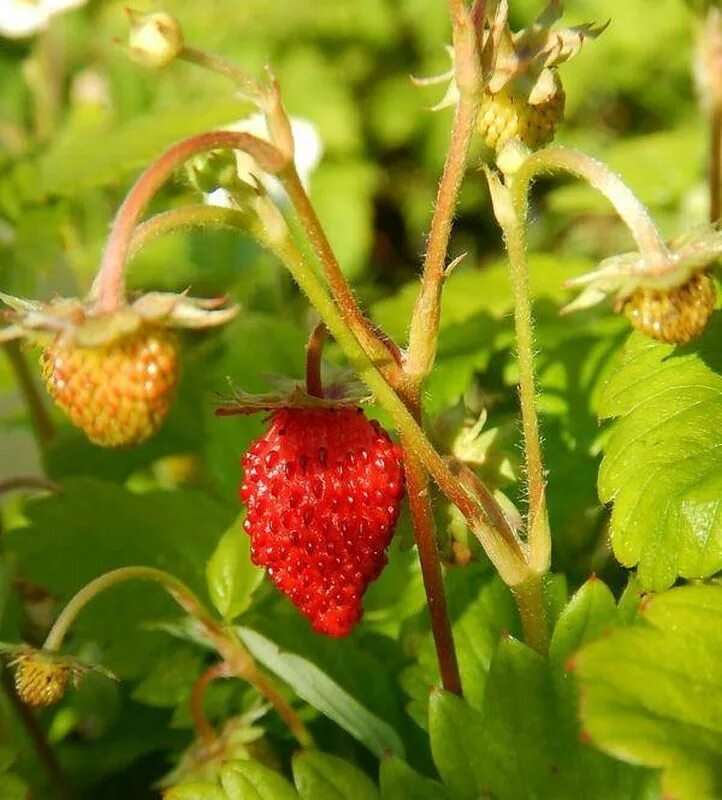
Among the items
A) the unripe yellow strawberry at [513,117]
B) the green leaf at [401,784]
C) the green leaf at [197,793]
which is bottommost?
the green leaf at [401,784]

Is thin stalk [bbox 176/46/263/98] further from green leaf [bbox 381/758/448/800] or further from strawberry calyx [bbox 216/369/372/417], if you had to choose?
green leaf [bbox 381/758/448/800]

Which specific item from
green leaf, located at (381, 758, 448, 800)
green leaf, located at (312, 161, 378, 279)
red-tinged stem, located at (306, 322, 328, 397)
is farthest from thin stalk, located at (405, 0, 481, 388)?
green leaf, located at (312, 161, 378, 279)

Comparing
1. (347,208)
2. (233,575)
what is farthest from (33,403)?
(347,208)

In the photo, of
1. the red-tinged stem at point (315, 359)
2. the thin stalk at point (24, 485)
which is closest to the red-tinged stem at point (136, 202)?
the red-tinged stem at point (315, 359)

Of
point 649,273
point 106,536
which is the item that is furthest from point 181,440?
point 649,273

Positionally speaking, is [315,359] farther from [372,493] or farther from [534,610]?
[534,610]

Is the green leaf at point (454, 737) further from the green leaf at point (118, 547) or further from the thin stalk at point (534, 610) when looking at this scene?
the green leaf at point (118, 547)
